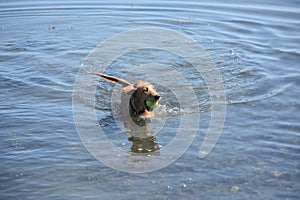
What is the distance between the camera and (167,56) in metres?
10.5

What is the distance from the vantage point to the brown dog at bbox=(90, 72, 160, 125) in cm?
739

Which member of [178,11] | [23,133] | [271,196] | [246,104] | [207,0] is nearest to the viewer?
[271,196]

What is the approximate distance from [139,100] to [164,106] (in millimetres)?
746

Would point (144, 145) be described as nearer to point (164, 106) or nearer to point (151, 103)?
point (151, 103)

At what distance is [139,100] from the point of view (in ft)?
24.7

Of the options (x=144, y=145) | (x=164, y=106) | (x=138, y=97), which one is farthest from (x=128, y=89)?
(x=144, y=145)

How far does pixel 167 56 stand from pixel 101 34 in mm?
2405

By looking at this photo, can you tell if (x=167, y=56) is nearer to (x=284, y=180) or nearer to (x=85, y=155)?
(x=85, y=155)

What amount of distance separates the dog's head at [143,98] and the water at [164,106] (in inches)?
17.4

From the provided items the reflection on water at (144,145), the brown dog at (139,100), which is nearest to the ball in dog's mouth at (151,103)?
the brown dog at (139,100)

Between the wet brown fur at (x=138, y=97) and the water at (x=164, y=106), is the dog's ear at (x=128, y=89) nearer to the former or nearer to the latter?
the wet brown fur at (x=138, y=97)

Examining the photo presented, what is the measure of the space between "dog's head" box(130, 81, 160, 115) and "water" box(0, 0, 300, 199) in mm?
442

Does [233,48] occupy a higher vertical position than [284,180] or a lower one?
higher

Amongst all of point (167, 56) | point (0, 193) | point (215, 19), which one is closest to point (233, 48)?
point (167, 56)
